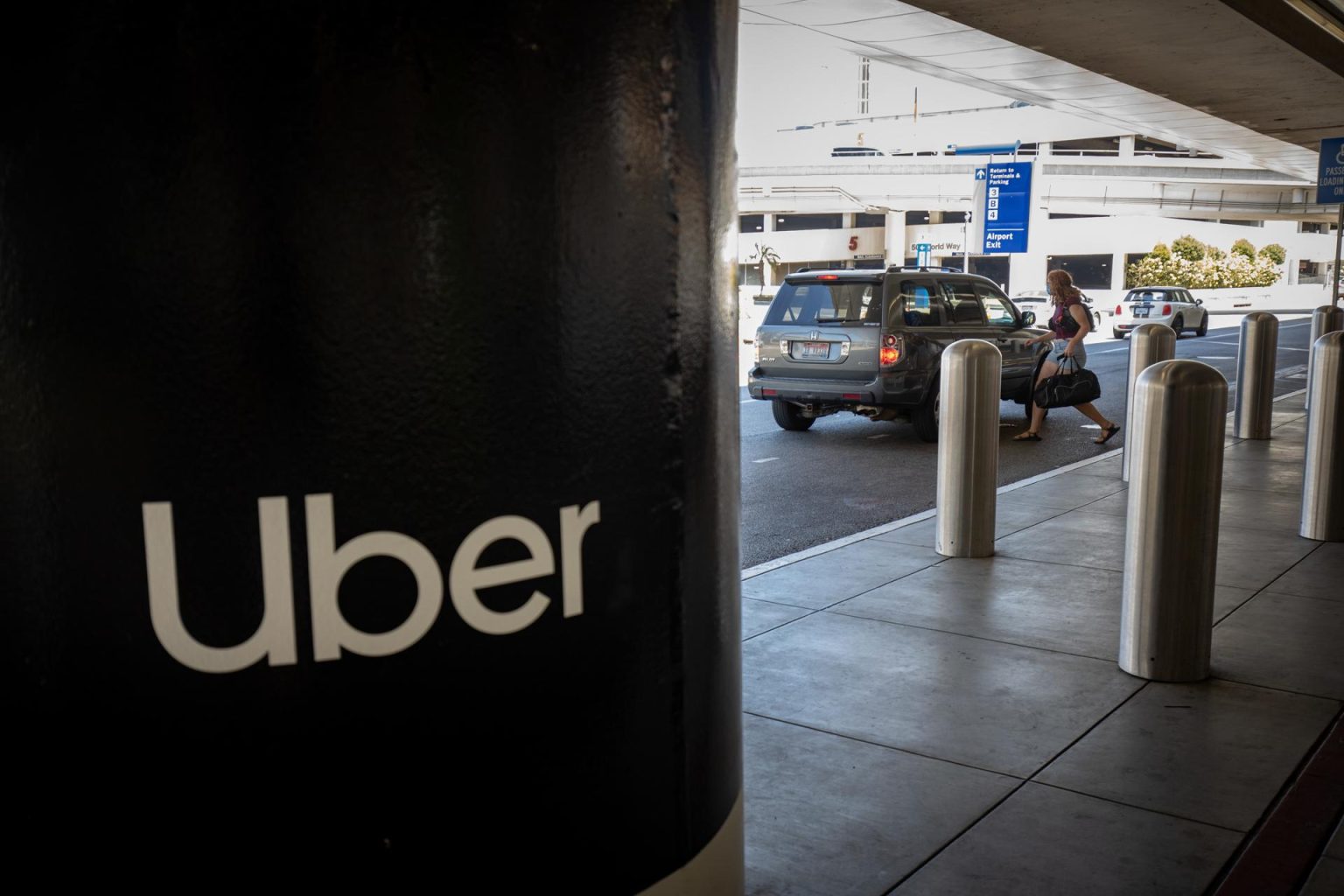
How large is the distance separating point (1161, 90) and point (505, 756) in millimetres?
18834

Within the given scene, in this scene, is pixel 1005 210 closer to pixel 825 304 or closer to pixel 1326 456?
pixel 825 304

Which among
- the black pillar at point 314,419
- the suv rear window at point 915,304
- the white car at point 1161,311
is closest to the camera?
the black pillar at point 314,419

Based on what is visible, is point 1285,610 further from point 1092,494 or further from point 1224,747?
point 1092,494

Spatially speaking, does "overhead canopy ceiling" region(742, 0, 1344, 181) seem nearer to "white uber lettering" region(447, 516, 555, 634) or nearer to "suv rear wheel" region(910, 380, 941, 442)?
"suv rear wheel" region(910, 380, 941, 442)

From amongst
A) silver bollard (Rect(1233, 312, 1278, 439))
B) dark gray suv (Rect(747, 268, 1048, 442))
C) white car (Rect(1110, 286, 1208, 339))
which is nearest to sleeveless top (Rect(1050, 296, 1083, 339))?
dark gray suv (Rect(747, 268, 1048, 442))

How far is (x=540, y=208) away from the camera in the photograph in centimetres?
186

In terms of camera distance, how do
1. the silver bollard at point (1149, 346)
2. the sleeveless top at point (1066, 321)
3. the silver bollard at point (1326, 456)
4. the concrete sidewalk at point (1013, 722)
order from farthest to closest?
the sleeveless top at point (1066, 321), the silver bollard at point (1149, 346), the silver bollard at point (1326, 456), the concrete sidewalk at point (1013, 722)

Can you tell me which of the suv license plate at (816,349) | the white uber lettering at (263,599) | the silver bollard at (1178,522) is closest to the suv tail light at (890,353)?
the suv license plate at (816,349)

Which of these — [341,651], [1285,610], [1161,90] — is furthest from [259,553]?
[1161,90]

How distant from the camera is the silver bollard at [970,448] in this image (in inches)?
293

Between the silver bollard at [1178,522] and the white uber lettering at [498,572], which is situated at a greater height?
the white uber lettering at [498,572]

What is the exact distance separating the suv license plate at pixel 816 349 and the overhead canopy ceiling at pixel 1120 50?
12.2ft

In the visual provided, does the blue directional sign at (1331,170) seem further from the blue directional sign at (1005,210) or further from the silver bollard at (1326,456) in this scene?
the silver bollard at (1326,456)

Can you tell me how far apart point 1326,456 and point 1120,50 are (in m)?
8.81
